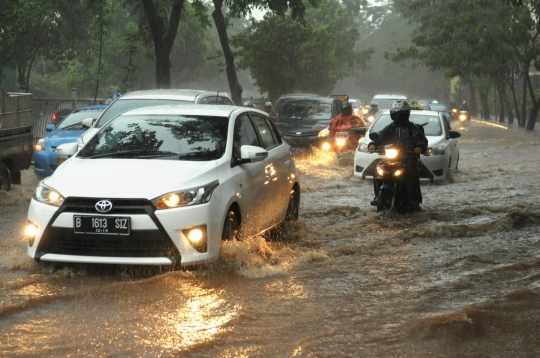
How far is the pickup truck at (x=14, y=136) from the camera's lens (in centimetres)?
1284

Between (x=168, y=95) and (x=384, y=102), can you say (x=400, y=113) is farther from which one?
(x=384, y=102)

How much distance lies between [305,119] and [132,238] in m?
16.0

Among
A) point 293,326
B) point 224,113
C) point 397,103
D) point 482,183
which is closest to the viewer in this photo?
point 293,326

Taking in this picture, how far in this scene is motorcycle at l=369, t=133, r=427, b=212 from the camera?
11.6 m

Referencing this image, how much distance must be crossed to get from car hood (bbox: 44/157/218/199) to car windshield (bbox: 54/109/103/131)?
389 inches

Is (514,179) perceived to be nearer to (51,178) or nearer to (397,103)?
(397,103)

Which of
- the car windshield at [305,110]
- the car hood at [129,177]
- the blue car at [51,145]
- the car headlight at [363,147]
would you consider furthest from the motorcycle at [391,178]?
the car windshield at [305,110]

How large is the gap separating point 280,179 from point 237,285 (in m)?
2.25

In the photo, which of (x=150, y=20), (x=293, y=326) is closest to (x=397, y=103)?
(x=293, y=326)

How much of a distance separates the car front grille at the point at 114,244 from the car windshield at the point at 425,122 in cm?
1086

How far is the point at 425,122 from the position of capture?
18000 millimetres

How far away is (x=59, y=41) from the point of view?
143 feet

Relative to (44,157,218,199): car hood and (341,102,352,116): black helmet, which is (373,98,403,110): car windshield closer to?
(341,102,352,116): black helmet

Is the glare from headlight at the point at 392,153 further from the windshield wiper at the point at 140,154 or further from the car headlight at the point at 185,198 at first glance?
the car headlight at the point at 185,198
